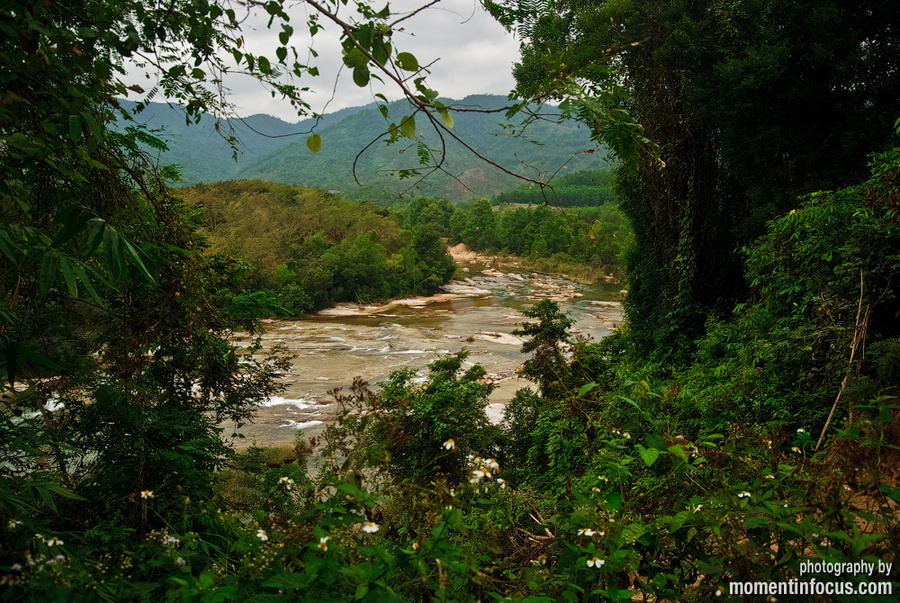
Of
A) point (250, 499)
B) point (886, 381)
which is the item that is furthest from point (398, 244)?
point (886, 381)

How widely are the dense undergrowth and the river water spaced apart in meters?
2.48

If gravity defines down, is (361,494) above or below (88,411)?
above

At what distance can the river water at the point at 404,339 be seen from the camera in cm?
1171

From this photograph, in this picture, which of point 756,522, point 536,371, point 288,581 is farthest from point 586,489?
point 536,371

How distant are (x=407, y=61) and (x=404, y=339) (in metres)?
17.2

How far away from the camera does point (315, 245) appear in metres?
28.3

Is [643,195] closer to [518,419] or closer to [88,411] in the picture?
[518,419]

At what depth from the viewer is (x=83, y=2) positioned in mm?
1909

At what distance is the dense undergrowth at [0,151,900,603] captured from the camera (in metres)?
1.45

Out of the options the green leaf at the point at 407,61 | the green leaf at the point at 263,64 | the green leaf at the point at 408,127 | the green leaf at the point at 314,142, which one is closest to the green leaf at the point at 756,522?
the green leaf at the point at 408,127

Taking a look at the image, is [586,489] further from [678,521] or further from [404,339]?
[404,339]

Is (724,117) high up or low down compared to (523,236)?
up

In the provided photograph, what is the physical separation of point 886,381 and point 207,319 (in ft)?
18.5

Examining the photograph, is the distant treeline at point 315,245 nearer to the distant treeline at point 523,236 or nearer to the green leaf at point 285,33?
the distant treeline at point 523,236
